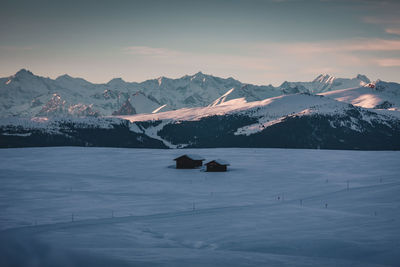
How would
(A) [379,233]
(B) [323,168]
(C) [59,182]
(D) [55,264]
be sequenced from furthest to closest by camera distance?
(B) [323,168]
(C) [59,182]
(A) [379,233]
(D) [55,264]

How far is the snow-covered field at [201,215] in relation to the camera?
121ft

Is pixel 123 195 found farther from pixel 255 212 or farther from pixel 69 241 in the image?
pixel 69 241

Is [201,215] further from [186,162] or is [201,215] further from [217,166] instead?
[186,162]

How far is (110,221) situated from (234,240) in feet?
51.1

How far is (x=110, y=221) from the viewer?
5172 centimetres

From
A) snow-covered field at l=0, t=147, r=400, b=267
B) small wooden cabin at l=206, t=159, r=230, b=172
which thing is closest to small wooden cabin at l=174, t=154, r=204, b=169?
snow-covered field at l=0, t=147, r=400, b=267

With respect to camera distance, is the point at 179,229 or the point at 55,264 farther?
the point at 179,229

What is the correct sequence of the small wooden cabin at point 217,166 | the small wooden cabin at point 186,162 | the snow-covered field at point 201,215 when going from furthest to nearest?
the small wooden cabin at point 186,162, the small wooden cabin at point 217,166, the snow-covered field at point 201,215

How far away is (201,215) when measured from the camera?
55000mm

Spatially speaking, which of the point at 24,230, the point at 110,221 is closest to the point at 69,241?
the point at 24,230

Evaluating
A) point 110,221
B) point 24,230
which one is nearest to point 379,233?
point 110,221

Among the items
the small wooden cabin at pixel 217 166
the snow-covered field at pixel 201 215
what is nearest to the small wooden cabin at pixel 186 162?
the snow-covered field at pixel 201 215

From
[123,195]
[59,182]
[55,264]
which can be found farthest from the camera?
[59,182]

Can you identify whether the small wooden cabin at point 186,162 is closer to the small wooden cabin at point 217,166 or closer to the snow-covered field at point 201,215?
the snow-covered field at point 201,215
